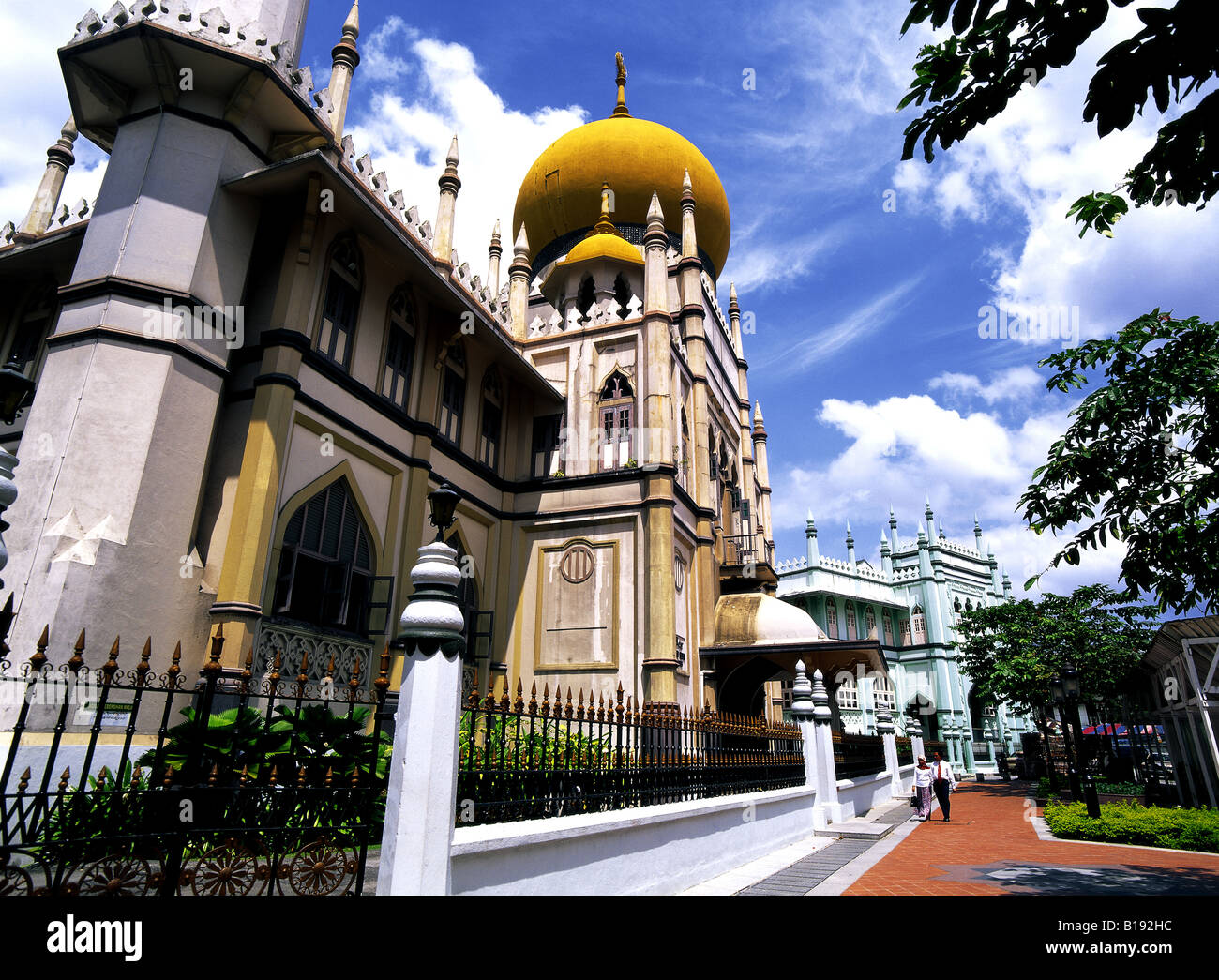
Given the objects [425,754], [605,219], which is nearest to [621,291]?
[605,219]

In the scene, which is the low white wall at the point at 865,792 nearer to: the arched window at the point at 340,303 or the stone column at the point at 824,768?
the stone column at the point at 824,768

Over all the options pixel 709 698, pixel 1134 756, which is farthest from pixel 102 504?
pixel 1134 756

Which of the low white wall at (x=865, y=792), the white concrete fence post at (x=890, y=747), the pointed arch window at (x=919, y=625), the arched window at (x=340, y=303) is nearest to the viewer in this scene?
the arched window at (x=340, y=303)

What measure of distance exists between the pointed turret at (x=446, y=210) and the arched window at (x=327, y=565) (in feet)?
20.2

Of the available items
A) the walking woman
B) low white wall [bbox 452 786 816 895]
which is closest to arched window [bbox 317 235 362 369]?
low white wall [bbox 452 786 816 895]

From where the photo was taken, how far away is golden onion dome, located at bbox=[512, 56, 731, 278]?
24.6 meters

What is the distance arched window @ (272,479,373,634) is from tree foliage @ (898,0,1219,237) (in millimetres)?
10209

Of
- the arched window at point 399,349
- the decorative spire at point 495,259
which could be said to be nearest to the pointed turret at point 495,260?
the decorative spire at point 495,259

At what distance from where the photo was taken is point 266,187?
37.8 feet

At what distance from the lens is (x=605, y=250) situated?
70.4ft

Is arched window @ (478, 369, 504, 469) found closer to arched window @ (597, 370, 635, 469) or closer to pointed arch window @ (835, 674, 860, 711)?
arched window @ (597, 370, 635, 469)

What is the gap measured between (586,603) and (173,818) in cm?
1338

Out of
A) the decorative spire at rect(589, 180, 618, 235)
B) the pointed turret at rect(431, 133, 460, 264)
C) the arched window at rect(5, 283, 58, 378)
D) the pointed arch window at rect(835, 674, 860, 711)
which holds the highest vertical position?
the decorative spire at rect(589, 180, 618, 235)

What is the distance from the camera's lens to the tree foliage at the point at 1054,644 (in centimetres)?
2556
